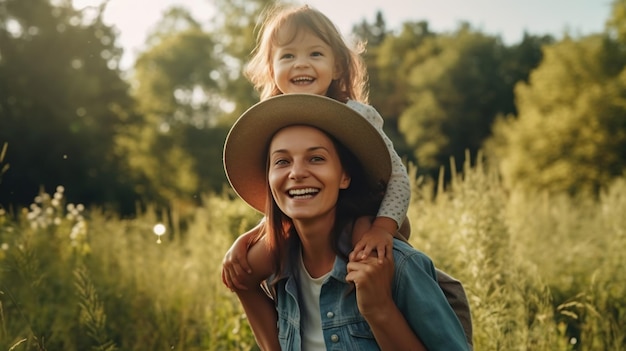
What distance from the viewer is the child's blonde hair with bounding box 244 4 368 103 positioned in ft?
10.4

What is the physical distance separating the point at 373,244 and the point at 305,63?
1255mm

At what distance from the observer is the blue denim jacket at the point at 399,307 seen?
2107 mm

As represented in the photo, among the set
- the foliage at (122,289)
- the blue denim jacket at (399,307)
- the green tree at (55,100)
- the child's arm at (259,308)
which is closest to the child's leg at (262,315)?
the child's arm at (259,308)

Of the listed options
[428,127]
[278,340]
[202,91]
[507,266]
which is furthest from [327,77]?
[428,127]

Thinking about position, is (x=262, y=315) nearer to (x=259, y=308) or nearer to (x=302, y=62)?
(x=259, y=308)

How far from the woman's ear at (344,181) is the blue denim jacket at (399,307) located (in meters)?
0.31

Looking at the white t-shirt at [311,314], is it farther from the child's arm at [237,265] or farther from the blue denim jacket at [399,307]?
the child's arm at [237,265]

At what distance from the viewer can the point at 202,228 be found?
739 cm

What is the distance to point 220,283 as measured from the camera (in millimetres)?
5047

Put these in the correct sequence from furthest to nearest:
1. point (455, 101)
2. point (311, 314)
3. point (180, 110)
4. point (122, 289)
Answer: point (455, 101), point (180, 110), point (122, 289), point (311, 314)

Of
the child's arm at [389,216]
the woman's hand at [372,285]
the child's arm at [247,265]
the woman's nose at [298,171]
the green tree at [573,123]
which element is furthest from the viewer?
the green tree at [573,123]

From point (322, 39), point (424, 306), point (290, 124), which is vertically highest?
point (322, 39)

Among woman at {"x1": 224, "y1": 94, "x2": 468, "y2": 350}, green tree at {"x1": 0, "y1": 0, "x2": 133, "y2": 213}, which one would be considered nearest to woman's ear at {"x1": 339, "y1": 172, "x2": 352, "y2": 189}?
woman at {"x1": 224, "y1": 94, "x2": 468, "y2": 350}

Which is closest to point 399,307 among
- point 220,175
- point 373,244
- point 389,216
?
point 373,244
